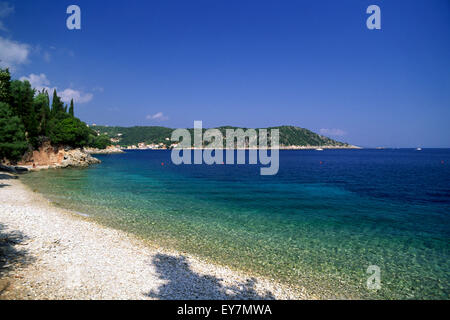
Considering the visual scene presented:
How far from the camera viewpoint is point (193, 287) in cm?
932

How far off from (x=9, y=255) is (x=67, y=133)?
68101 millimetres

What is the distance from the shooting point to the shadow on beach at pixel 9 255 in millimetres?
8277

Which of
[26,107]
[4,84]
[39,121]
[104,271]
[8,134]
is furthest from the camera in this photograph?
[39,121]

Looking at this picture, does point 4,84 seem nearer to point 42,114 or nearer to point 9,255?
point 9,255

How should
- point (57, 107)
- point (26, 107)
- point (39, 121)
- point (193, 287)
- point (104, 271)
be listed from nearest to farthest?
point (193, 287)
point (104, 271)
point (26, 107)
point (39, 121)
point (57, 107)

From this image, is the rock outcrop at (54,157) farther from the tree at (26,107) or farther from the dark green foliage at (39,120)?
the tree at (26,107)

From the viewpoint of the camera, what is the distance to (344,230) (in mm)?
18016

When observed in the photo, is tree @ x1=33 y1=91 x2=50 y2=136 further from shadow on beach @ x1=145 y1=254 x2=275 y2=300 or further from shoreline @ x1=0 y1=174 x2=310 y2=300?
shadow on beach @ x1=145 y1=254 x2=275 y2=300

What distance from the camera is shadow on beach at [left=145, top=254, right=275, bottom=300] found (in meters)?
8.69

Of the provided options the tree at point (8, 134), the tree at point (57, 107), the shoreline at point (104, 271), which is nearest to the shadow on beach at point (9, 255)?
the shoreline at point (104, 271)

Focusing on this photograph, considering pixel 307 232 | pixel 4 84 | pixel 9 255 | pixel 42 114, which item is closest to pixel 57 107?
pixel 42 114
